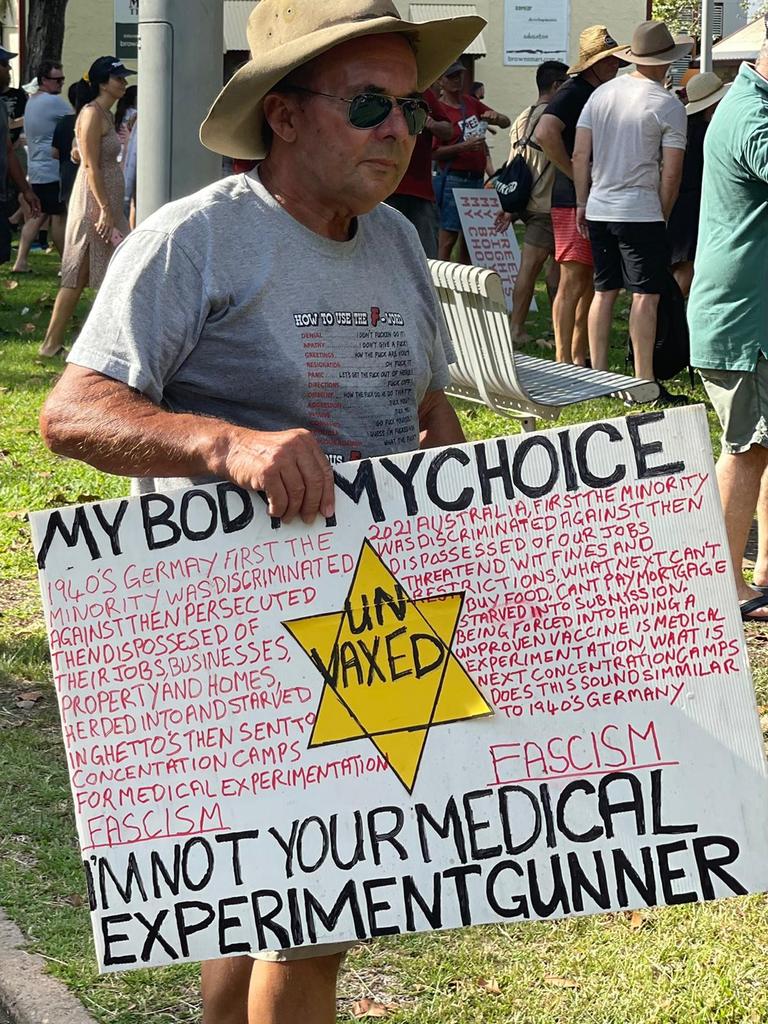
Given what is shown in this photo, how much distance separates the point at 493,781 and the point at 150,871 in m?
0.53

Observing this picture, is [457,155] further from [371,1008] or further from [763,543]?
[371,1008]

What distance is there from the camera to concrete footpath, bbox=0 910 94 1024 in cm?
336

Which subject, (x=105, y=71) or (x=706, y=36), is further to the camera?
(x=706, y=36)

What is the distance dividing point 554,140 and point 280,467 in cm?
809

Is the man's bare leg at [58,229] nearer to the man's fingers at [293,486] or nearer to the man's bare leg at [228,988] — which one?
the man's bare leg at [228,988]

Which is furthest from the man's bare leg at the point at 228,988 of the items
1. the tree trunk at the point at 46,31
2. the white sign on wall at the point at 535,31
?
the white sign on wall at the point at 535,31

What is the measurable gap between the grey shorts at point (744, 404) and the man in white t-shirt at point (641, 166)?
130 inches

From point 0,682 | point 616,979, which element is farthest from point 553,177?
point 616,979

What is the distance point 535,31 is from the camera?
3312 centimetres

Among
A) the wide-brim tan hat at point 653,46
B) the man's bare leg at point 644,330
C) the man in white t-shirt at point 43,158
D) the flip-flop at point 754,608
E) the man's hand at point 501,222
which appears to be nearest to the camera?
the flip-flop at point 754,608

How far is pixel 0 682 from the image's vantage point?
17.8ft

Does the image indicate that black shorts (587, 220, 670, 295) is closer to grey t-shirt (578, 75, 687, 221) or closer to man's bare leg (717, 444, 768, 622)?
grey t-shirt (578, 75, 687, 221)

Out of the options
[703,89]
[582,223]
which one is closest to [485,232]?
[703,89]

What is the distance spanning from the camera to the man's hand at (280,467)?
→ 2.22 m
